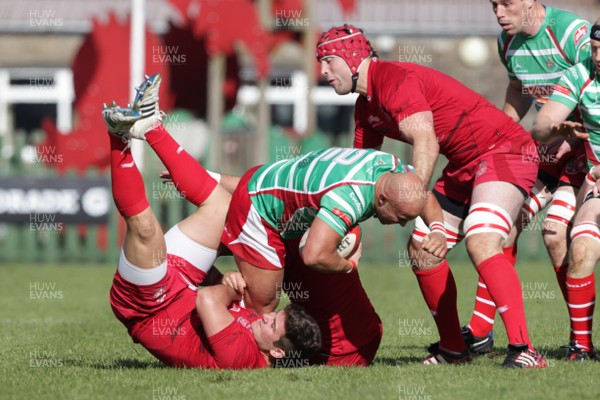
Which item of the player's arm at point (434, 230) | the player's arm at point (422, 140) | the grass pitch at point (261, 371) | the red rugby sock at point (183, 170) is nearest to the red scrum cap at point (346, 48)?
Answer: the player's arm at point (422, 140)

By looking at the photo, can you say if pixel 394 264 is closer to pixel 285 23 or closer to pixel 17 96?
pixel 285 23

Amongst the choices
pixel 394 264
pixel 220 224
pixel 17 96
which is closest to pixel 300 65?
pixel 17 96

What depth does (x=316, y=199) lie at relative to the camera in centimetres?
647

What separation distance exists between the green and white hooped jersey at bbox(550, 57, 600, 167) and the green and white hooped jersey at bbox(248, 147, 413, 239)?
1.33 m

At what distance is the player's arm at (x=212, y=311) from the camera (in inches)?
263

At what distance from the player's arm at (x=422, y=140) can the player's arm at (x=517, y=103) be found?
1.50 meters

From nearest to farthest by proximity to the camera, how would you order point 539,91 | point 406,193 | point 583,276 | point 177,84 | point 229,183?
point 406,193 → point 583,276 → point 229,183 → point 539,91 → point 177,84

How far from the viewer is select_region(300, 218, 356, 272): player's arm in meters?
6.23

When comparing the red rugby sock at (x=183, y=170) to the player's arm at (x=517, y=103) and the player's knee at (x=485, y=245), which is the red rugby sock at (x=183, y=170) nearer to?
the player's knee at (x=485, y=245)

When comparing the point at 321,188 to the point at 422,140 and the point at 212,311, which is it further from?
the point at 212,311

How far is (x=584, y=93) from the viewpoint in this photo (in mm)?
7203

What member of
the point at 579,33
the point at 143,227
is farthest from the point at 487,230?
the point at 143,227

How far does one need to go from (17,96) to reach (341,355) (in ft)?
69.1

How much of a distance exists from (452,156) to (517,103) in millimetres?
1088
